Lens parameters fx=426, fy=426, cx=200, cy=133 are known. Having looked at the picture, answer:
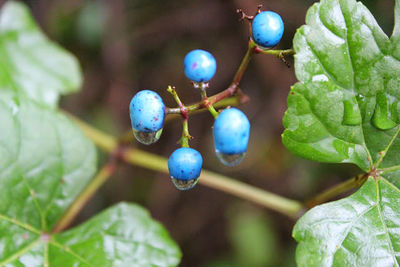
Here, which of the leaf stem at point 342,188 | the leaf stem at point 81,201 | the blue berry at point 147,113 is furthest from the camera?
the leaf stem at point 81,201

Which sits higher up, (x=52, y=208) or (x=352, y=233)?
(x=352, y=233)

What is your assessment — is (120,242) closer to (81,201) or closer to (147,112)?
(81,201)

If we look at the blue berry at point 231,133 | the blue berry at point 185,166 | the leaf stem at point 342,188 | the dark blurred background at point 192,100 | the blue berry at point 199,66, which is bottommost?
the dark blurred background at point 192,100

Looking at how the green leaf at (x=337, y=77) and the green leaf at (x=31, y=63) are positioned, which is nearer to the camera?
the green leaf at (x=337, y=77)

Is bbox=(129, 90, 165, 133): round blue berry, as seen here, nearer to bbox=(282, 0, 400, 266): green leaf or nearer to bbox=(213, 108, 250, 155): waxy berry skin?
Result: bbox=(213, 108, 250, 155): waxy berry skin

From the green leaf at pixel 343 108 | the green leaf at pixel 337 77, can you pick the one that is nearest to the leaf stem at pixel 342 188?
the green leaf at pixel 343 108

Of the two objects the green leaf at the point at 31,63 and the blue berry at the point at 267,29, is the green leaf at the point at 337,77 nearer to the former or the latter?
the blue berry at the point at 267,29

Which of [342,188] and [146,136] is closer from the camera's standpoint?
[146,136]

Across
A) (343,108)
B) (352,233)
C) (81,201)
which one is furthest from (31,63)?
(352,233)

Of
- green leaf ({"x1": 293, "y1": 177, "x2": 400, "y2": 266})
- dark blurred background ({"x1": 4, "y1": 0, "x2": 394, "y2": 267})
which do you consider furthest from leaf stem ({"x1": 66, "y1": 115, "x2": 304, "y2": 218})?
dark blurred background ({"x1": 4, "y1": 0, "x2": 394, "y2": 267})
